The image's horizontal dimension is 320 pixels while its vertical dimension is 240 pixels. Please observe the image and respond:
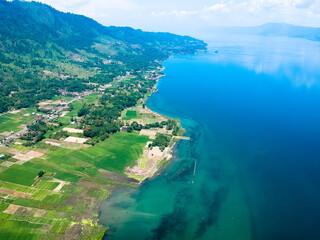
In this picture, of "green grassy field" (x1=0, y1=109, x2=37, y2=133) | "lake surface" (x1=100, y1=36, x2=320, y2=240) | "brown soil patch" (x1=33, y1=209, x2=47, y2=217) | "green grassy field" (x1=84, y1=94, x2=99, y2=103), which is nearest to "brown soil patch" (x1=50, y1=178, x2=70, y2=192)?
"brown soil patch" (x1=33, y1=209, x2=47, y2=217)

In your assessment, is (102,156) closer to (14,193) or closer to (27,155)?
(27,155)

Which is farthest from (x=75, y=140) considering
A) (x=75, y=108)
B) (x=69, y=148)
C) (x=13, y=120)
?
(x=75, y=108)

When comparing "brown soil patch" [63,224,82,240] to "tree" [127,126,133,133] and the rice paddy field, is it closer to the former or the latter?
the rice paddy field

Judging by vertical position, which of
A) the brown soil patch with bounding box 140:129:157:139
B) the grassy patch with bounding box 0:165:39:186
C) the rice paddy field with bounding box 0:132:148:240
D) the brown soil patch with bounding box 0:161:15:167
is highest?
the brown soil patch with bounding box 0:161:15:167

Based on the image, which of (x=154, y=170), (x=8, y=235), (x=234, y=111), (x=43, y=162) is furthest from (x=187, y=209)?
(x=234, y=111)

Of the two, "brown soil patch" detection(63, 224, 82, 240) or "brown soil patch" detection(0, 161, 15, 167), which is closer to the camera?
"brown soil patch" detection(63, 224, 82, 240)

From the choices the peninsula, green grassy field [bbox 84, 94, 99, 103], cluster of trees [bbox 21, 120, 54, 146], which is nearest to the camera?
the peninsula

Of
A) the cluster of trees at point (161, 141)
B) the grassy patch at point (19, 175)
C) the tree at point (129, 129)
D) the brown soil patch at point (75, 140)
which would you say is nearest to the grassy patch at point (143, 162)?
the cluster of trees at point (161, 141)

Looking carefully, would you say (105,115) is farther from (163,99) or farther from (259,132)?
(259,132)

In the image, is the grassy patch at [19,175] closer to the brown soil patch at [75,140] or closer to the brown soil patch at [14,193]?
the brown soil patch at [14,193]
